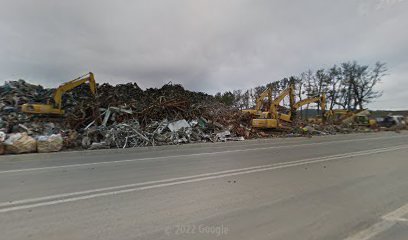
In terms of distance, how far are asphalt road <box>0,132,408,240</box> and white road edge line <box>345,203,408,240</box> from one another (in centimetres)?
1

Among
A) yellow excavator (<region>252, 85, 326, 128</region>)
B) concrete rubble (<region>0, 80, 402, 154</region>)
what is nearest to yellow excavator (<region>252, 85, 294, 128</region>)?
yellow excavator (<region>252, 85, 326, 128</region>)

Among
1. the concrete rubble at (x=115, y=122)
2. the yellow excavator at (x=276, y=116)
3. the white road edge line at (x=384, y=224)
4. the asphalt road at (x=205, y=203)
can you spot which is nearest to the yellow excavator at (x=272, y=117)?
the yellow excavator at (x=276, y=116)

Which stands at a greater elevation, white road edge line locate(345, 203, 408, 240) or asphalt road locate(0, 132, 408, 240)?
asphalt road locate(0, 132, 408, 240)

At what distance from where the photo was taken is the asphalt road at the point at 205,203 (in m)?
3.11

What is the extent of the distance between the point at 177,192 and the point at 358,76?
57.3 m

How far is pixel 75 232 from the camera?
3051 mm

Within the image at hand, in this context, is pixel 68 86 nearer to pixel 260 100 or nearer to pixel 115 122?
pixel 115 122

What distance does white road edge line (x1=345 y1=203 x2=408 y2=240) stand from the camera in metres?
3.01

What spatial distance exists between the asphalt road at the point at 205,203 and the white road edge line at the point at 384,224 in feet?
0.04

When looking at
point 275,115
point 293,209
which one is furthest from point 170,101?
point 293,209

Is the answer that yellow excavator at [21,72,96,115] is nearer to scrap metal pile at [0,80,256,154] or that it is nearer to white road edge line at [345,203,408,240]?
scrap metal pile at [0,80,256,154]

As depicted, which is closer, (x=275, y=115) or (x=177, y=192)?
(x=177, y=192)

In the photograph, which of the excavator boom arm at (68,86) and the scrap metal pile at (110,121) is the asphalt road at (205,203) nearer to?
the scrap metal pile at (110,121)

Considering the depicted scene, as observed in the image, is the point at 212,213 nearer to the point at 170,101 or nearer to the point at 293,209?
the point at 293,209
